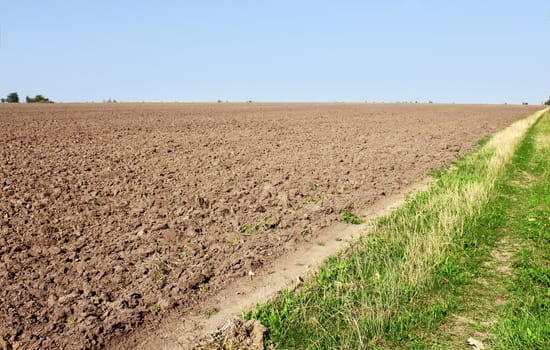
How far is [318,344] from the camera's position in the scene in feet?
16.4

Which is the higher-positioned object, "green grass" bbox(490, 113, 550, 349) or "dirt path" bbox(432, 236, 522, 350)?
"green grass" bbox(490, 113, 550, 349)

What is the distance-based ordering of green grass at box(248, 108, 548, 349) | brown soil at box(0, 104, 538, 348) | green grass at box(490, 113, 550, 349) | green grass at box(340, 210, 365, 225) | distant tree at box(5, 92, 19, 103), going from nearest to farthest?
green grass at box(490, 113, 550, 349), green grass at box(248, 108, 548, 349), brown soil at box(0, 104, 538, 348), green grass at box(340, 210, 365, 225), distant tree at box(5, 92, 19, 103)

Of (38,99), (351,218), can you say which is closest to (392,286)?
(351,218)

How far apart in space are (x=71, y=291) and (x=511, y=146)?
16701 mm

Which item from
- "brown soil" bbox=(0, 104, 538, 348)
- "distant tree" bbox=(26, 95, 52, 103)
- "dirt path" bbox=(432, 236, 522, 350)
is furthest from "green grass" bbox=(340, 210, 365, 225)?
"distant tree" bbox=(26, 95, 52, 103)

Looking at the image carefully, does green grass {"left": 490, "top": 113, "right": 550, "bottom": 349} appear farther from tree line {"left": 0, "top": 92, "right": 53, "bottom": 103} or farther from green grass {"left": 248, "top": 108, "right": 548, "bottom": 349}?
tree line {"left": 0, "top": 92, "right": 53, "bottom": 103}

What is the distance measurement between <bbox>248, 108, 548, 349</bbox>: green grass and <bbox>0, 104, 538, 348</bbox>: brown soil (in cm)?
128

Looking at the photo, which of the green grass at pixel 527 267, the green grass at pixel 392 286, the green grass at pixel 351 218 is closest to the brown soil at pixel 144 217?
the green grass at pixel 351 218

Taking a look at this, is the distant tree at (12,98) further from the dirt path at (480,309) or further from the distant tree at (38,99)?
the dirt path at (480,309)

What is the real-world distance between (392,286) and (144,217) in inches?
210

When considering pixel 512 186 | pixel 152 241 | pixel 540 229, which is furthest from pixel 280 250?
pixel 512 186

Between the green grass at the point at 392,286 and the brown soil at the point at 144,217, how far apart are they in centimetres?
128

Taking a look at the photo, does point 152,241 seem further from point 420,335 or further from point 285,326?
point 420,335

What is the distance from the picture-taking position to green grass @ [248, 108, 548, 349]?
5207mm
